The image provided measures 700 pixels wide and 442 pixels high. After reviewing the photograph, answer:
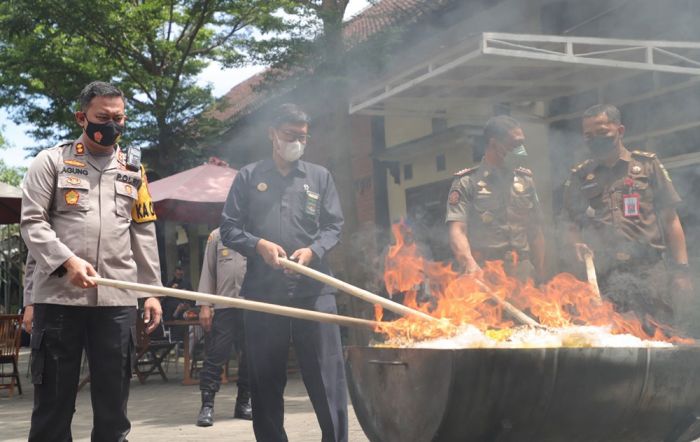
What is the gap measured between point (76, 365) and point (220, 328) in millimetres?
3909

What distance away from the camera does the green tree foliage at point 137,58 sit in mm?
16359

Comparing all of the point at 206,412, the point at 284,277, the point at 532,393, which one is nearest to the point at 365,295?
the point at 284,277

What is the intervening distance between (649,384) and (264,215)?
236 centimetres

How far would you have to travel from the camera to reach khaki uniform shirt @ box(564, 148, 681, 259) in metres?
5.34

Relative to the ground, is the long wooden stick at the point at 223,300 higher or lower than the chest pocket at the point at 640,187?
lower

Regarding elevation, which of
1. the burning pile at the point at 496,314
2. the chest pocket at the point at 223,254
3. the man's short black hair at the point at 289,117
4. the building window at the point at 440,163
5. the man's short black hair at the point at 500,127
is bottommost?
the burning pile at the point at 496,314

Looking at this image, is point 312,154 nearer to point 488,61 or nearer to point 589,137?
point 488,61

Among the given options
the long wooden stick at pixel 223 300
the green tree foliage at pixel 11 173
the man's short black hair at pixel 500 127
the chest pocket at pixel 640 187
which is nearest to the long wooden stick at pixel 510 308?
the long wooden stick at pixel 223 300

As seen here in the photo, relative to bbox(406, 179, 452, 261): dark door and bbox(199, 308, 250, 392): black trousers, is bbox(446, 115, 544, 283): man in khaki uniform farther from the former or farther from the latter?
bbox(406, 179, 452, 261): dark door

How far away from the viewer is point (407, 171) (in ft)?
54.0

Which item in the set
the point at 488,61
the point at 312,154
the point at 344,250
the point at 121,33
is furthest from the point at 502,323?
the point at 121,33

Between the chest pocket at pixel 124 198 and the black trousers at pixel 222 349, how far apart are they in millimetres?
3310

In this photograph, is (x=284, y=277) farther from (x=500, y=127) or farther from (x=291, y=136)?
(x=500, y=127)

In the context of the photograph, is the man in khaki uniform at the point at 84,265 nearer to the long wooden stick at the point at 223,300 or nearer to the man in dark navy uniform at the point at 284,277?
the long wooden stick at the point at 223,300
